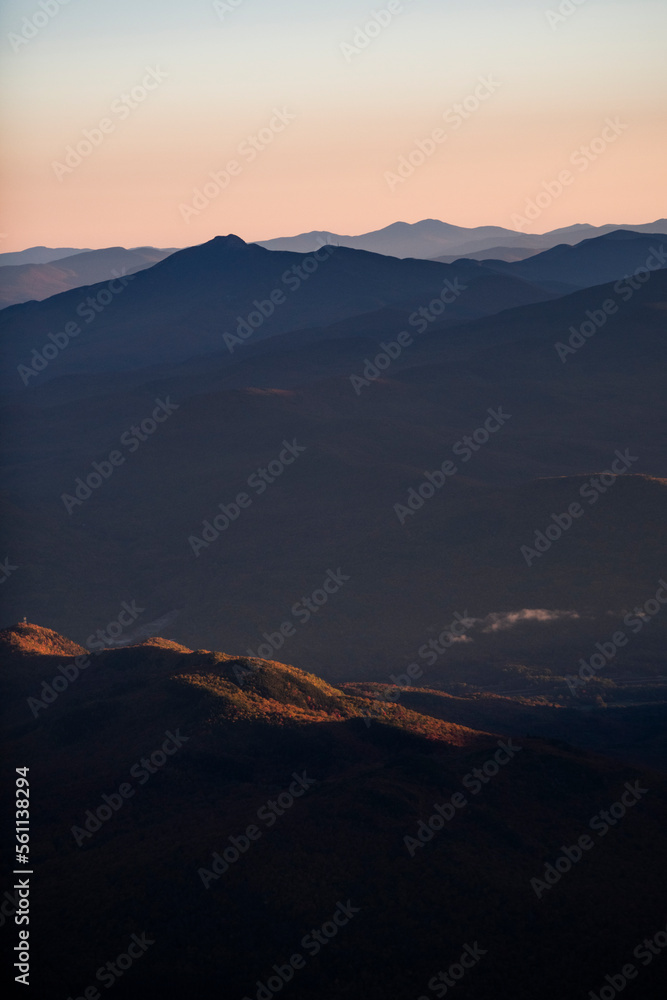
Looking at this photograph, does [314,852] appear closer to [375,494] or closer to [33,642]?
[33,642]

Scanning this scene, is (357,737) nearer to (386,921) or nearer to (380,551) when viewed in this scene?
(386,921)

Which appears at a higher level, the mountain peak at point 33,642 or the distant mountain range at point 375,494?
the mountain peak at point 33,642

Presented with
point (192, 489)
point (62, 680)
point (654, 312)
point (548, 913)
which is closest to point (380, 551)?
point (192, 489)

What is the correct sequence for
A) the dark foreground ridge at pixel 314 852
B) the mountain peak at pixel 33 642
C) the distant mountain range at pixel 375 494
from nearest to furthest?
1. the dark foreground ridge at pixel 314 852
2. the mountain peak at pixel 33 642
3. the distant mountain range at pixel 375 494

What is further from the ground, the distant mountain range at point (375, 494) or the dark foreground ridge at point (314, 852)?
the dark foreground ridge at point (314, 852)

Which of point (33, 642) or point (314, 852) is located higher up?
point (33, 642)

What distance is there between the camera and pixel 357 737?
143 feet

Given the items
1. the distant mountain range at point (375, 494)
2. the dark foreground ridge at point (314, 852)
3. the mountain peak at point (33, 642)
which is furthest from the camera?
the distant mountain range at point (375, 494)

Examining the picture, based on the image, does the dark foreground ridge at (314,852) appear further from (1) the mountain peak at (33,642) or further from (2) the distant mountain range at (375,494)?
(2) the distant mountain range at (375,494)

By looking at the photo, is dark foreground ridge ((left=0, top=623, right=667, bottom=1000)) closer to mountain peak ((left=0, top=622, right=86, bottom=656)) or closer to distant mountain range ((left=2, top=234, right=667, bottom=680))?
mountain peak ((left=0, top=622, right=86, bottom=656))

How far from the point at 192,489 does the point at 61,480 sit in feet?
96.0

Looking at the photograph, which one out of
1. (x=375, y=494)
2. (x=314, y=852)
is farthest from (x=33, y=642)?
(x=375, y=494)

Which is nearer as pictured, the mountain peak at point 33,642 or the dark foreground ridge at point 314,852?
the dark foreground ridge at point 314,852

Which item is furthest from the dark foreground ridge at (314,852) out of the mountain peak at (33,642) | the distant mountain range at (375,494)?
the distant mountain range at (375,494)
